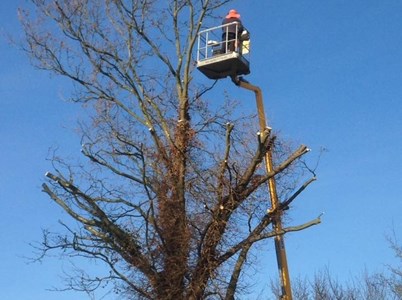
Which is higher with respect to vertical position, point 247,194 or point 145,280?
point 247,194

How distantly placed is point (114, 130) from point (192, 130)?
2027 millimetres

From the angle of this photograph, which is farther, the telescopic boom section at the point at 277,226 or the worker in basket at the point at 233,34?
the worker in basket at the point at 233,34

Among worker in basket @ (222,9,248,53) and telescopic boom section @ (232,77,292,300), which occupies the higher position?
worker in basket @ (222,9,248,53)

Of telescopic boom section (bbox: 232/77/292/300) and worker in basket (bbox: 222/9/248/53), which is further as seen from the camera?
worker in basket (bbox: 222/9/248/53)

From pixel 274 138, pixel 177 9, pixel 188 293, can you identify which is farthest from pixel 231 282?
pixel 177 9

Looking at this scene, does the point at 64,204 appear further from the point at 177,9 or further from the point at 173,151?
the point at 177,9

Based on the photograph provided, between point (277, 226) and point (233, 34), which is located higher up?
point (233, 34)

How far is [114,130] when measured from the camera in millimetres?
17984

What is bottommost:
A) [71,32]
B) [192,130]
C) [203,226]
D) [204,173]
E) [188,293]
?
[188,293]

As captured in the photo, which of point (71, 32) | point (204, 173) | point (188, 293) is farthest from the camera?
point (71, 32)

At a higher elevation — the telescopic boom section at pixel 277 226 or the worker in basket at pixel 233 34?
the worker in basket at pixel 233 34

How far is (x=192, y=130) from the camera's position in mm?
17828

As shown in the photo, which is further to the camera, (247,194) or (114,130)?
(114,130)

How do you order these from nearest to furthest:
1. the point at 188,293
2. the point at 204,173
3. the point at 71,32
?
the point at 188,293 → the point at 204,173 → the point at 71,32
